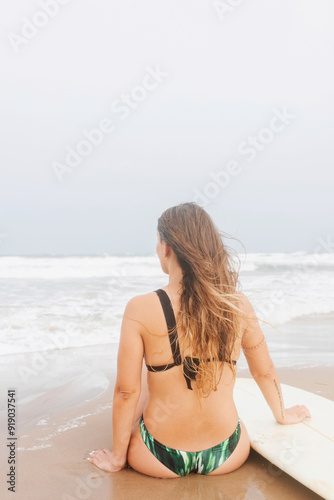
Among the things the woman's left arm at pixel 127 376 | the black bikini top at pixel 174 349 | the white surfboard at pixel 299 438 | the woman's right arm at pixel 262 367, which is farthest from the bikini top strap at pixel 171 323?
the white surfboard at pixel 299 438

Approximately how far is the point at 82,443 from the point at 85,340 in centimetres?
306

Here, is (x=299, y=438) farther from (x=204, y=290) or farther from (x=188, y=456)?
(x=204, y=290)

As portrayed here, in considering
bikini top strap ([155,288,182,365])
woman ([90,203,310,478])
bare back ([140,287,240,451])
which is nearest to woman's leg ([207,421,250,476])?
woman ([90,203,310,478])

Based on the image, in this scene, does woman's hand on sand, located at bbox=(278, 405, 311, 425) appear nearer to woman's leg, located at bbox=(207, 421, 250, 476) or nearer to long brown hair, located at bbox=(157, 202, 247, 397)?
woman's leg, located at bbox=(207, 421, 250, 476)

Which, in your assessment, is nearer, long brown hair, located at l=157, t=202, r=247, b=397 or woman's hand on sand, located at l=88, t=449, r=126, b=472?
long brown hair, located at l=157, t=202, r=247, b=397

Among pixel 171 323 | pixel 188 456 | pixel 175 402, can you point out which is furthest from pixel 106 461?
pixel 171 323

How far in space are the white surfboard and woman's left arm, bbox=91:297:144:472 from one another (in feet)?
2.44

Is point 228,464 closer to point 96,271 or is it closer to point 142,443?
point 142,443

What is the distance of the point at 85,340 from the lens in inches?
227

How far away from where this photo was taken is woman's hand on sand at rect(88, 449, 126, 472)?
231 cm

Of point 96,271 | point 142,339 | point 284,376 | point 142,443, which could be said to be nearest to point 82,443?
point 142,443

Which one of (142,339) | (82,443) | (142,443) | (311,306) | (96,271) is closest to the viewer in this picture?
(142,339)

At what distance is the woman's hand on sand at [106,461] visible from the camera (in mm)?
2314

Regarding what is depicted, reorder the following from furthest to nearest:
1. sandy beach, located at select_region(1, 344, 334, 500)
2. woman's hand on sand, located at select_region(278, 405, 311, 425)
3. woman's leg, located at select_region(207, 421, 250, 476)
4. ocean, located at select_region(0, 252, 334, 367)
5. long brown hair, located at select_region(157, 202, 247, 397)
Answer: ocean, located at select_region(0, 252, 334, 367) < woman's hand on sand, located at select_region(278, 405, 311, 425) < woman's leg, located at select_region(207, 421, 250, 476) < sandy beach, located at select_region(1, 344, 334, 500) < long brown hair, located at select_region(157, 202, 247, 397)
